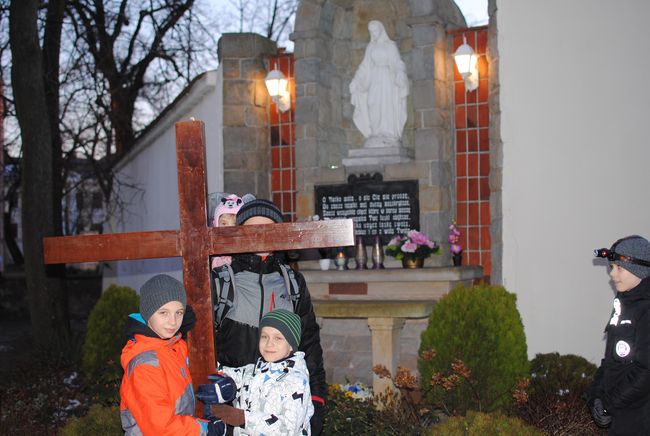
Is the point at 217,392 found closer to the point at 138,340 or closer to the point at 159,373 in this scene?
the point at 159,373

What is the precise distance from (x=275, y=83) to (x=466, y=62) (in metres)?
2.24

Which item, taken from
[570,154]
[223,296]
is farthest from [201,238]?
[570,154]

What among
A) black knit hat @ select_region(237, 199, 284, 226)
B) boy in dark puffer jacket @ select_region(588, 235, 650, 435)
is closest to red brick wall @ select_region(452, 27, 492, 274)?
boy in dark puffer jacket @ select_region(588, 235, 650, 435)

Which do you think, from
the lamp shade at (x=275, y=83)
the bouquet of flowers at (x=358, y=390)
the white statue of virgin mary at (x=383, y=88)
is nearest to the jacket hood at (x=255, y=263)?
the bouquet of flowers at (x=358, y=390)

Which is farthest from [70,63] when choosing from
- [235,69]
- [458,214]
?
[458,214]

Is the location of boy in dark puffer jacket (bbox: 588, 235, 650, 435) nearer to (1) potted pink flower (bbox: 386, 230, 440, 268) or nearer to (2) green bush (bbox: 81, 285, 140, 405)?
(1) potted pink flower (bbox: 386, 230, 440, 268)

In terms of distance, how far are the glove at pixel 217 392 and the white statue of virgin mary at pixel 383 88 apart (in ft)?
19.9

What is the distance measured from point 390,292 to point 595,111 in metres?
2.65

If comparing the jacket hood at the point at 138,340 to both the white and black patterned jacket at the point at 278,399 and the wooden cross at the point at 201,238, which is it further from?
the white and black patterned jacket at the point at 278,399

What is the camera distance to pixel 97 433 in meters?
5.86

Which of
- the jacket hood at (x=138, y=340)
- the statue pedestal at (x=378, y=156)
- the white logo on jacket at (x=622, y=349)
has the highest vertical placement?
the statue pedestal at (x=378, y=156)

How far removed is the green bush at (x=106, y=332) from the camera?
28.5 feet

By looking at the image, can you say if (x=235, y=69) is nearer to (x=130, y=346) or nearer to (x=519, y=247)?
(x=519, y=247)

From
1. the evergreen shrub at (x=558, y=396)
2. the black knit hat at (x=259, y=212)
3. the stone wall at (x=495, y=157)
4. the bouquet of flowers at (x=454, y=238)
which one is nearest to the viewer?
the black knit hat at (x=259, y=212)
